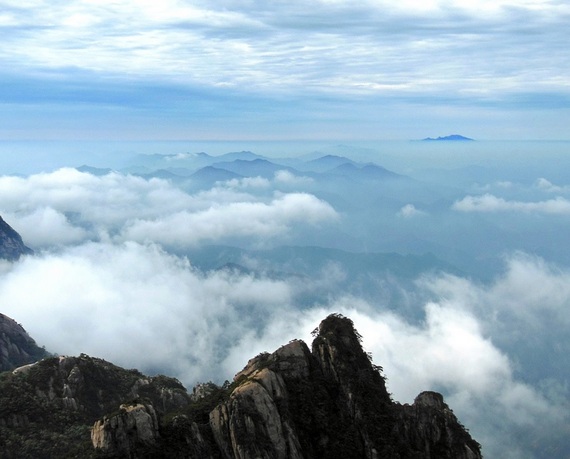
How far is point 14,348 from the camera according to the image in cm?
11538

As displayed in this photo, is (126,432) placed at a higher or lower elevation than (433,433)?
higher

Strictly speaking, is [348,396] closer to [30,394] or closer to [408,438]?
[408,438]

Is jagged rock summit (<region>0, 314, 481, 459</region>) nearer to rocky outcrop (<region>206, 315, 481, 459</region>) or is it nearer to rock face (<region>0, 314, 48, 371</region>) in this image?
rocky outcrop (<region>206, 315, 481, 459</region>)

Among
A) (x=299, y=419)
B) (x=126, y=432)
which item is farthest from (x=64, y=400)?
(x=299, y=419)

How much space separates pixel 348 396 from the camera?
4716cm

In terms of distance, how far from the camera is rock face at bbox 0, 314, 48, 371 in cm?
11132

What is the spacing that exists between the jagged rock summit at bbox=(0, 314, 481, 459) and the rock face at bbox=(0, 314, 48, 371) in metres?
59.2

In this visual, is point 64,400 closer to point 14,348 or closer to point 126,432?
point 126,432

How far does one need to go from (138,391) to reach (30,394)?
523 inches

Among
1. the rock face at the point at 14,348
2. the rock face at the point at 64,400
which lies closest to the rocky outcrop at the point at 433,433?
the rock face at the point at 64,400

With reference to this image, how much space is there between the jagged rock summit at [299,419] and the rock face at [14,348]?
194 feet

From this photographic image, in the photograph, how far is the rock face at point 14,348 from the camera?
111319 mm

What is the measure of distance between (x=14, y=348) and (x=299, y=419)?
294ft

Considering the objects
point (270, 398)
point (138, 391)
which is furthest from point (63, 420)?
point (270, 398)
